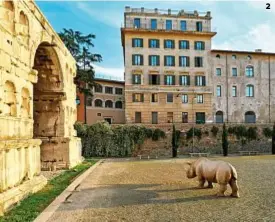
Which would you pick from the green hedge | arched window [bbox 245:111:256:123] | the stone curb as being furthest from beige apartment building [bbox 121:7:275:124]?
the stone curb

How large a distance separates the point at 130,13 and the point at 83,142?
21.7m

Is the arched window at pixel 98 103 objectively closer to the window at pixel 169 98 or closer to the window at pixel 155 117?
the window at pixel 155 117

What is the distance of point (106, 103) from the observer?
58344mm

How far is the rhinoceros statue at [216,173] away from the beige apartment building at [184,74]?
36.2 meters

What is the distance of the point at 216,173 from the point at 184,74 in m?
39.8

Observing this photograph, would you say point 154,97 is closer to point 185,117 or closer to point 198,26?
point 185,117

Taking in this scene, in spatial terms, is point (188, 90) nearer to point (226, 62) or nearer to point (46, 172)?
point (226, 62)

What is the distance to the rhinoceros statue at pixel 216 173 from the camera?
32.7ft

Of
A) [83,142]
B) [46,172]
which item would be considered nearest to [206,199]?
[46,172]

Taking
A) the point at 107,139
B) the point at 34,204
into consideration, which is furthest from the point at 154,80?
the point at 34,204

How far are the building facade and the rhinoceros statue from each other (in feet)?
144

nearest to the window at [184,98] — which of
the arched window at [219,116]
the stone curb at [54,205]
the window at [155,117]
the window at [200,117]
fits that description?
the window at [200,117]

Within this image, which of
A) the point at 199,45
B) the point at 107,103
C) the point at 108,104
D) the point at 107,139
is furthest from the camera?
the point at 108,104

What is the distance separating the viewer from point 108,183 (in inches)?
522
